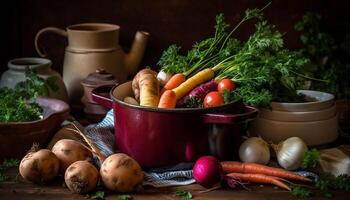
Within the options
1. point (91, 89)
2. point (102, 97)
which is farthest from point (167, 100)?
point (91, 89)

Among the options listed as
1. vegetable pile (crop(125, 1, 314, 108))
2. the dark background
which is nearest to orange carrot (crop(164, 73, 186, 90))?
vegetable pile (crop(125, 1, 314, 108))

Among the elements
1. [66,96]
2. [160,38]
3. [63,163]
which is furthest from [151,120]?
[160,38]

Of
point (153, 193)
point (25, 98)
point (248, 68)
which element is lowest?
point (153, 193)

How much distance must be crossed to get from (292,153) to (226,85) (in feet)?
0.65

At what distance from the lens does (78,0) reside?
1.79 metres

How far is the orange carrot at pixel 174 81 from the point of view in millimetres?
1269

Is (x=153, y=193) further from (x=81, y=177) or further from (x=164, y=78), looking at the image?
(x=164, y=78)

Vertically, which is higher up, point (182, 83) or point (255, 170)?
point (182, 83)

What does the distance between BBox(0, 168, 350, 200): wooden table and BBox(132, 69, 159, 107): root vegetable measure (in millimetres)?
187

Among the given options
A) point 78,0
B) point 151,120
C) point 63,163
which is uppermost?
point 78,0

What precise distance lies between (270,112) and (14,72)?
0.70 m

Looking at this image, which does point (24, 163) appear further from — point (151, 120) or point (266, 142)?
point (266, 142)

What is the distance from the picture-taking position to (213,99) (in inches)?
45.9

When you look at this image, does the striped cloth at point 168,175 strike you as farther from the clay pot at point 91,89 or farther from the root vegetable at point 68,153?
the clay pot at point 91,89
